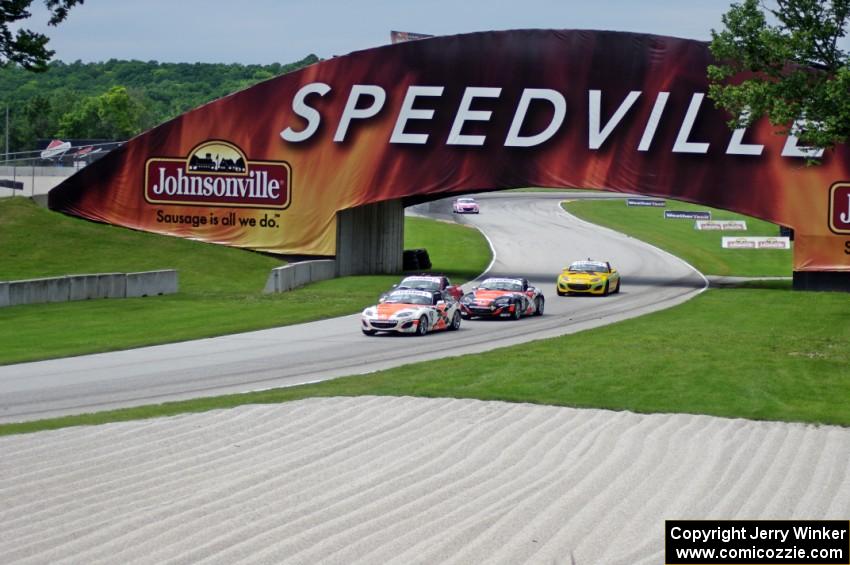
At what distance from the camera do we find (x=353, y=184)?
55469mm

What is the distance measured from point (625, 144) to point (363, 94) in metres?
11.5

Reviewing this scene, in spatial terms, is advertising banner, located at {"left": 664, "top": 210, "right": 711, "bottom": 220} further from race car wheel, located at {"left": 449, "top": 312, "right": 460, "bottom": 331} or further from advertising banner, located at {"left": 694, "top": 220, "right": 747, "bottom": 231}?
race car wheel, located at {"left": 449, "top": 312, "right": 460, "bottom": 331}

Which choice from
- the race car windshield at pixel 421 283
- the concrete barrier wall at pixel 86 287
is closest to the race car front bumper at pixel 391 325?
the race car windshield at pixel 421 283

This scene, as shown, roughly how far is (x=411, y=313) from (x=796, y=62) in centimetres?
1763

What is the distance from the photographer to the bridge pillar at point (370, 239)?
56.3 m

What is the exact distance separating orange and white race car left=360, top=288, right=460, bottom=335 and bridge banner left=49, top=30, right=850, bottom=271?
66.8 feet

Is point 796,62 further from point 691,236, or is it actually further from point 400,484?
point 691,236

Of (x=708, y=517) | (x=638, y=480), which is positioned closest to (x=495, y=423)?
(x=638, y=480)

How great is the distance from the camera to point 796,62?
4181cm

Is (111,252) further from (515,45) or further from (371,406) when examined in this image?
(371,406)

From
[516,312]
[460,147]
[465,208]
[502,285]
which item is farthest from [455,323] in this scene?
[465,208]

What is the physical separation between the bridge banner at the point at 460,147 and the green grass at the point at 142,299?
2.21 meters

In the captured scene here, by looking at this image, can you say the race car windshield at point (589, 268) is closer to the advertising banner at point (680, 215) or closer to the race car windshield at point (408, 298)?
the race car windshield at point (408, 298)

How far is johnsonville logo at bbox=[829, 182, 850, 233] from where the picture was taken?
50344mm
